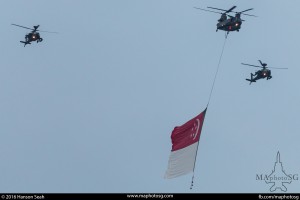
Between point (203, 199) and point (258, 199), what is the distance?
3.94 meters

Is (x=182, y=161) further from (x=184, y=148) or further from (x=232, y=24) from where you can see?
(x=232, y=24)

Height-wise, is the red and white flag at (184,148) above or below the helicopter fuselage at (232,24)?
below

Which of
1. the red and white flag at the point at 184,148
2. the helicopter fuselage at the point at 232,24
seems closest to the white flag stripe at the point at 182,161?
the red and white flag at the point at 184,148

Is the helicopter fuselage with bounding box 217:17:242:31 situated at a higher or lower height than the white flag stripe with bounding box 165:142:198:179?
higher

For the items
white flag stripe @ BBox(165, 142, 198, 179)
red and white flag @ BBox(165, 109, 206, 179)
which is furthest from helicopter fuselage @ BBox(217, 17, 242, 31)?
white flag stripe @ BBox(165, 142, 198, 179)

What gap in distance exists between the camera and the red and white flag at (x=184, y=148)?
49844mm

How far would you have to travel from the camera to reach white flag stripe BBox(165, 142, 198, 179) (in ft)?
161

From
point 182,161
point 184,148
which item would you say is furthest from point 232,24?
point 182,161

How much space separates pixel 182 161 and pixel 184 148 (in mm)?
1508

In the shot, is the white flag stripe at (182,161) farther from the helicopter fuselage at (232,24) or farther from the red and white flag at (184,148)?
the helicopter fuselage at (232,24)

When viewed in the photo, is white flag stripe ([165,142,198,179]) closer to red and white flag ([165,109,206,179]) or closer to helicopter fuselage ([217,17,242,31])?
red and white flag ([165,109,206,179])

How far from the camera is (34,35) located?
108188 millimetres

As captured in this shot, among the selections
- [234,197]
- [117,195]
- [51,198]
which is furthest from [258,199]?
[51,198]

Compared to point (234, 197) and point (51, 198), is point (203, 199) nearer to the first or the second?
point (234, 197)
